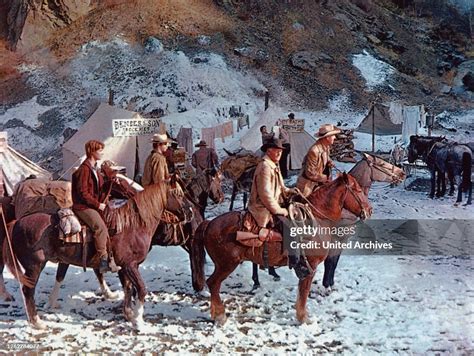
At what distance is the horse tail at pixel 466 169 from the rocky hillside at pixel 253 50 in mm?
816

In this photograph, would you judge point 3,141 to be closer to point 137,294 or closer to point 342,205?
point 137,294

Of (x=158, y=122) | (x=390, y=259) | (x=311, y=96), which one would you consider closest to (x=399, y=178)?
(x=390, y=259)

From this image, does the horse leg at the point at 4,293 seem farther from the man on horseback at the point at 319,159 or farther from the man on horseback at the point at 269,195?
the man on horseback at the point at 319,159

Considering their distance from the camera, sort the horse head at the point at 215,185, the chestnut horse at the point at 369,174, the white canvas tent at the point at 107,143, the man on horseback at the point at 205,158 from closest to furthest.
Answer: the chestnut horse at the point at 369,174 < the horse head at the point at 215,185 < the white canvas tent at the point at 107,143 < the man on horseback at the point at 205,158

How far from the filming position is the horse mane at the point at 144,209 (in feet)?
14.9

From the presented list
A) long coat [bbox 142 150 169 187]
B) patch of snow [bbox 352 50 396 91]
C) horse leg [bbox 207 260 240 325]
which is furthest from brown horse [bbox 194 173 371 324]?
patch of snow [bbox 352 50 396 91]

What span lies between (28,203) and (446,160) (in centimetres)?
627

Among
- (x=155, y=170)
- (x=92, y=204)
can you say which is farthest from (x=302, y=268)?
(x=92, y=204)

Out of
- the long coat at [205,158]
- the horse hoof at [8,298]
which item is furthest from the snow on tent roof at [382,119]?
the horse hoof at [8,298]

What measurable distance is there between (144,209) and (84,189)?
1.90 feet

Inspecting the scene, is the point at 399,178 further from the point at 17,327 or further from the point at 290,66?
the point at 17,327

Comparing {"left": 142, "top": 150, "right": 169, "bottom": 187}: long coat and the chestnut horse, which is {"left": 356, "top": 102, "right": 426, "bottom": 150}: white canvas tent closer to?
the chestnut horse

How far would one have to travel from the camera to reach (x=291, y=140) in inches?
273

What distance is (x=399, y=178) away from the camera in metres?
5.42
